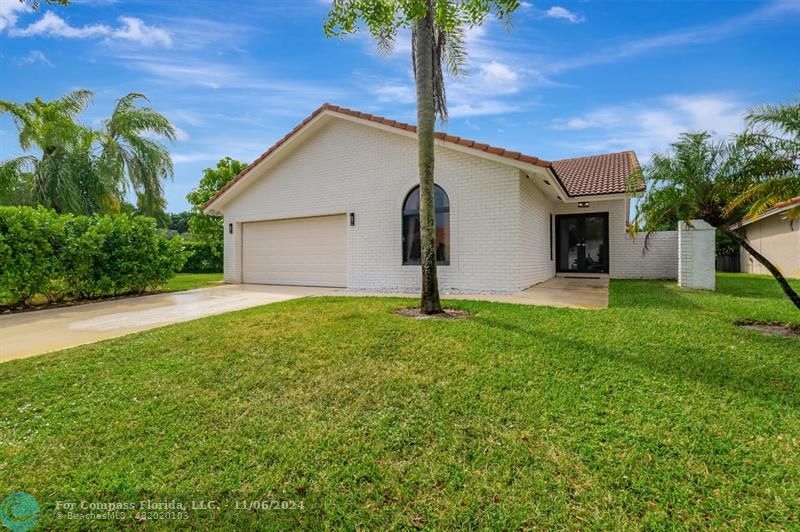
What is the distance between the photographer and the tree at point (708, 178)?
6715 millimetres

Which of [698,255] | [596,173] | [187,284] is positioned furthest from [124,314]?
[596,173]

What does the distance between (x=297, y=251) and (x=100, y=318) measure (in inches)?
276

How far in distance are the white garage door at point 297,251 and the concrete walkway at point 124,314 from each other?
261cm

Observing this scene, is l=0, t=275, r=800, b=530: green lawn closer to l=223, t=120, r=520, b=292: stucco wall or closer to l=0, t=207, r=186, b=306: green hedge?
l=223, t=120, r=520, b=292: stucco wall

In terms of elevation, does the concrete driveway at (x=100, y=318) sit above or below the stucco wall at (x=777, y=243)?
below

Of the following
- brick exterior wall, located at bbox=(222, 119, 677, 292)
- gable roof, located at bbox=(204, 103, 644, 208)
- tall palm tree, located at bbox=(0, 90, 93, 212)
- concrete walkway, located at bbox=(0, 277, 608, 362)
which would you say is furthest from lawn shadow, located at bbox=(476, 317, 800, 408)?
tall palm tree, located at bbox=(0, 90, 93, 212)

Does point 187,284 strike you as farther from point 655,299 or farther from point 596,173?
point 596,173

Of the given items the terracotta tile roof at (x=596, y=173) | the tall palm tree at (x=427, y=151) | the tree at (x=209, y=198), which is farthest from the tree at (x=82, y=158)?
the terracotta tile roof at (x=596, y=173)

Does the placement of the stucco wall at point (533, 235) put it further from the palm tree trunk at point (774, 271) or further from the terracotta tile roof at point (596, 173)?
the palm tree trunk at point (774, 271)

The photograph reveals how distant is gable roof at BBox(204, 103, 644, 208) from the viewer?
964 cm

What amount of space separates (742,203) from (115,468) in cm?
948

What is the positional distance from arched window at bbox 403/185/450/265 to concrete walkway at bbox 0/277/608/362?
1.93 meters

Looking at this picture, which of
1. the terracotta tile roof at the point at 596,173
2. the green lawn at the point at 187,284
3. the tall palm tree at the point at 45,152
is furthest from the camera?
the tall palm tree at the point at 45,152

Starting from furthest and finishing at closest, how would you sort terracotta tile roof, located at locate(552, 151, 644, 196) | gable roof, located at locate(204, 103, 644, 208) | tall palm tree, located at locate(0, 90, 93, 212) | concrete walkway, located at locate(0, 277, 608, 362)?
tall palm tree, located at locate(0, 90, 93, 212)
terracotta tile roof, located at locate(552, 151, 644, 196)
gable roof, located at locate(204, 103, 644, 208)
concrete walkway, located at locate(0, 277, 608, 362)
